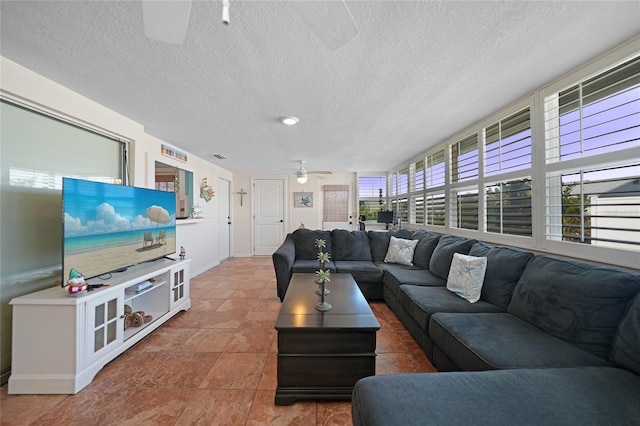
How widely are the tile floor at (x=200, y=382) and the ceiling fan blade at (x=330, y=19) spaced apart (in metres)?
2.01

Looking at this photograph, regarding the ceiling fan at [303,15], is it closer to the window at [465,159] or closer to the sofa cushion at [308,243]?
the window at [465,159]

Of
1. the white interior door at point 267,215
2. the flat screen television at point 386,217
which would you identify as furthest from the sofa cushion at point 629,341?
the white interior door at point 267,215

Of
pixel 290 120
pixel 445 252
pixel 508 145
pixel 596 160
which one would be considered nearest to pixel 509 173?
pixel 508 145

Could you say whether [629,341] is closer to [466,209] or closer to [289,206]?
[466,209]

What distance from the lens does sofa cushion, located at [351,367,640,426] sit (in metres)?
0.81

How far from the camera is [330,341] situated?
1.50m

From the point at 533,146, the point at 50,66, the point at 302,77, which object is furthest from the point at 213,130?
the point at 533,146

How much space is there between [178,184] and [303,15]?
364cm

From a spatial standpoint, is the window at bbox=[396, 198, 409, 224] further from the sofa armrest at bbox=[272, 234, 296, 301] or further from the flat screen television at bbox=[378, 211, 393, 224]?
the sofa armrest at bbox=[272, 234, 296, 301]

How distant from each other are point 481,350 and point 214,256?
4.99 meters

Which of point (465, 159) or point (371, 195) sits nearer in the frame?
point (465, 159)

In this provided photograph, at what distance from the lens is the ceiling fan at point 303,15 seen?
91 cm

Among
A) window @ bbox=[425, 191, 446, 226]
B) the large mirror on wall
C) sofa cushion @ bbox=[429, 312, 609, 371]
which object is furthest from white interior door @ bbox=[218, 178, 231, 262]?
sofa cushion @ bbox=[429, 312, 609, 371]

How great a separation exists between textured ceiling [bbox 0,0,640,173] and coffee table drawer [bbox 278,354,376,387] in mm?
1963
